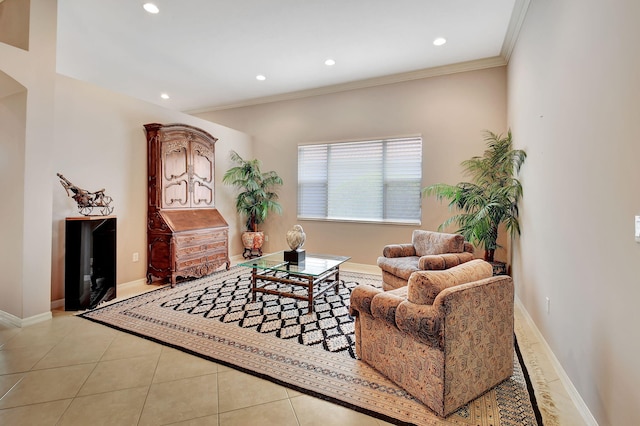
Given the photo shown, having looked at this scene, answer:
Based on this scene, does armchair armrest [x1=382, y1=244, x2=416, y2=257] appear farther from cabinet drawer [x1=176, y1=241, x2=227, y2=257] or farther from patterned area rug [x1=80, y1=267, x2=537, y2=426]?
cabinet drawer [x1=176, y1=241, x2=227, y2=257]

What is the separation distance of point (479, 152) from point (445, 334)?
3679 mm

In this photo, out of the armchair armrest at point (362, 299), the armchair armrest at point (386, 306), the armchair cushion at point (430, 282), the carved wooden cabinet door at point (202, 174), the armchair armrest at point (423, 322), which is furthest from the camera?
the carved wooden cabinet door at point (202, 174)

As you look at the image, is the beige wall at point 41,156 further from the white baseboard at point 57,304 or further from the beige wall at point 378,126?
the beige wall at point 378,126

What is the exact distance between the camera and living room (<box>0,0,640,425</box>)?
56.9 inches

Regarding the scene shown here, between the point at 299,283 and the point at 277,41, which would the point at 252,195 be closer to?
the point at 277,41

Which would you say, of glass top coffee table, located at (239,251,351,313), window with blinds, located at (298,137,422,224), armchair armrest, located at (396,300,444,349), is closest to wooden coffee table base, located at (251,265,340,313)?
glass top coffee table, located at (239,251,351,313)

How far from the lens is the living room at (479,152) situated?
4.74 ft

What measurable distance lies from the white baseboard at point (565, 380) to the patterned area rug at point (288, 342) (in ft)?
0.79

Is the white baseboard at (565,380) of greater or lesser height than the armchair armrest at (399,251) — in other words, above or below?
below

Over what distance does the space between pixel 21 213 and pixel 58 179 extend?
0.67 m

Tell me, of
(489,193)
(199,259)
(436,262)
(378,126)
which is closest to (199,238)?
(199,259)

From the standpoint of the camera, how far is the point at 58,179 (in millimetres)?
3262

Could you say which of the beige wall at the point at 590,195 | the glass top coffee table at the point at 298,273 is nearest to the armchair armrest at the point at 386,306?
the beige wall at the point at 590,195

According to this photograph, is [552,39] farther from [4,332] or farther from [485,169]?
[4,332]
